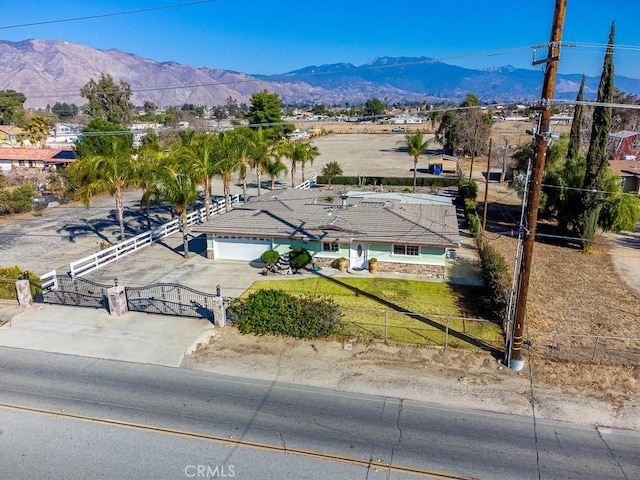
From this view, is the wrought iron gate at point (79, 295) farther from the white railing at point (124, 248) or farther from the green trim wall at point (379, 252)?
the green trim wall at point (379, 252)

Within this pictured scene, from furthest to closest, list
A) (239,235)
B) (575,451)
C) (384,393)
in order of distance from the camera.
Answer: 1. (239,235)
2. (384,393)
3. (575,451)

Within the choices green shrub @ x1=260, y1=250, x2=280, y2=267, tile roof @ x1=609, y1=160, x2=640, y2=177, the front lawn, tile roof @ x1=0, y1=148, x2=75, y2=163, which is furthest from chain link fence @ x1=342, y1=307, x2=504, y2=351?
tile roof @ x1=0, y1=148, x2=75, y2=163

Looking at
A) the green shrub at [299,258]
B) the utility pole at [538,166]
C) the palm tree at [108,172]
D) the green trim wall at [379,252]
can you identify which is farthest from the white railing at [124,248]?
the utility pole at [538,166]

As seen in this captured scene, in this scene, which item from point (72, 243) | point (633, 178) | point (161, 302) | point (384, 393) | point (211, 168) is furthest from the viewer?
point (633, 178)

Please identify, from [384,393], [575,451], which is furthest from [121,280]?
[575,451]

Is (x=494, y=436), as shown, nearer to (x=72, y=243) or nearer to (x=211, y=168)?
(x=211, y=168)

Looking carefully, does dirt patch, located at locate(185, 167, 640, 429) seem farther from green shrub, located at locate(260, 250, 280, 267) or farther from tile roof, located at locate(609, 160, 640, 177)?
tile roof, located at locate(609, 160, 640, 177)

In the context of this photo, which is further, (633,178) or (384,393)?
(633,178)
